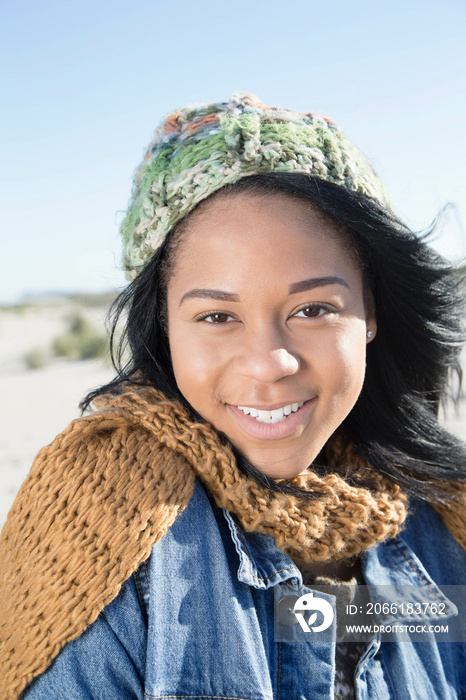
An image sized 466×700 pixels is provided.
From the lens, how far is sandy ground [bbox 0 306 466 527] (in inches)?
217

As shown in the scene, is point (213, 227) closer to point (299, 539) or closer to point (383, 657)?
point (299, 539)

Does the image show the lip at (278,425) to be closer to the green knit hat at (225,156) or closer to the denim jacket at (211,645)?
the denim jacket at (211,645)

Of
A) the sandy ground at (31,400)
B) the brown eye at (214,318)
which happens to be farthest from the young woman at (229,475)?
the sandy ground at (31,400)

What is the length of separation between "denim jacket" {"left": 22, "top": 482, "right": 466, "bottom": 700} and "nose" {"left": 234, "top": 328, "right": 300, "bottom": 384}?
0.36 meters

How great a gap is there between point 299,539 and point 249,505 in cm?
17

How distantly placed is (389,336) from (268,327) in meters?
0.79

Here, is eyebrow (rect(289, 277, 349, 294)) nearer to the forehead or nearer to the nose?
the forehead

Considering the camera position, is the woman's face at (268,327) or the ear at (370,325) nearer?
the woman's face at (268,327)

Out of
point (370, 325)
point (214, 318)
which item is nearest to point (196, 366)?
point (214, 318)

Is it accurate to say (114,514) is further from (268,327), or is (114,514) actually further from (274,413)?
(268,327)

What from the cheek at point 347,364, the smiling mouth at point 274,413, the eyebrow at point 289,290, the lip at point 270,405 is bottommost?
the smiling mouth at point 274,413

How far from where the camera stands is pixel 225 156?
1447 millimetres

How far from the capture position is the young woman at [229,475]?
125cm

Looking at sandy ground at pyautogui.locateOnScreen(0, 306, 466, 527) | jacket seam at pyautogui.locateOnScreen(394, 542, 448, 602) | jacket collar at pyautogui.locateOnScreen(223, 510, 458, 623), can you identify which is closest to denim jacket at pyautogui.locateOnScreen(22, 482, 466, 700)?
jacket collar at pyautogui.locateOnScreen(223, 510, 458, 623)
